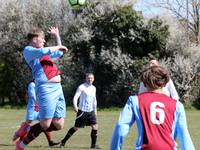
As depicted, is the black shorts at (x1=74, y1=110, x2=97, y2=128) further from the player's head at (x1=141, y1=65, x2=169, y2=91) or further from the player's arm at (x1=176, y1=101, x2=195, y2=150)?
the player's head at (x1=141, y1=65, x2=169, y2=91)

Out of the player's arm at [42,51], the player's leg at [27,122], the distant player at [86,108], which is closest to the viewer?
the player's arm at [42,51]

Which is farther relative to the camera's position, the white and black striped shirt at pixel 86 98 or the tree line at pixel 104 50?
the tree line at pixel 104 50

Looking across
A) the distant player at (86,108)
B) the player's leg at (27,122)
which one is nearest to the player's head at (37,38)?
the player's leg at (27,122)

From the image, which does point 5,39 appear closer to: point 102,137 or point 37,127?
point 102,137

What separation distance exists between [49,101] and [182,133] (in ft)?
14.4

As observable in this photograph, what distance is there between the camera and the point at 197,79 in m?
34.2

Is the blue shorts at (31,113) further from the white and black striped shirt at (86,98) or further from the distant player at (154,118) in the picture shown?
the distant player at (154,118)

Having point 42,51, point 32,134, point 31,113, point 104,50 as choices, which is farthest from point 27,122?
point 104,50

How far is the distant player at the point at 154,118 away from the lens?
4848 mm

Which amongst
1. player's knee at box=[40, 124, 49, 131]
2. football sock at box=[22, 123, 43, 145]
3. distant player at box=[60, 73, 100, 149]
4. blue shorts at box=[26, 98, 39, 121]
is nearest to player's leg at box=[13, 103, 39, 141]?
blue shorts at box=[26, 98, 39, 121]

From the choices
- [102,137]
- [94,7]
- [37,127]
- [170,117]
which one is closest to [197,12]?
[94,7]

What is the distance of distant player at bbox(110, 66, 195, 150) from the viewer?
485 centimetres

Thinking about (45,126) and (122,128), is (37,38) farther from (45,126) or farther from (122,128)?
(122,128)

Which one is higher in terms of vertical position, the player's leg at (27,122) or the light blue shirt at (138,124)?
the light blue shirt at (138,124)
